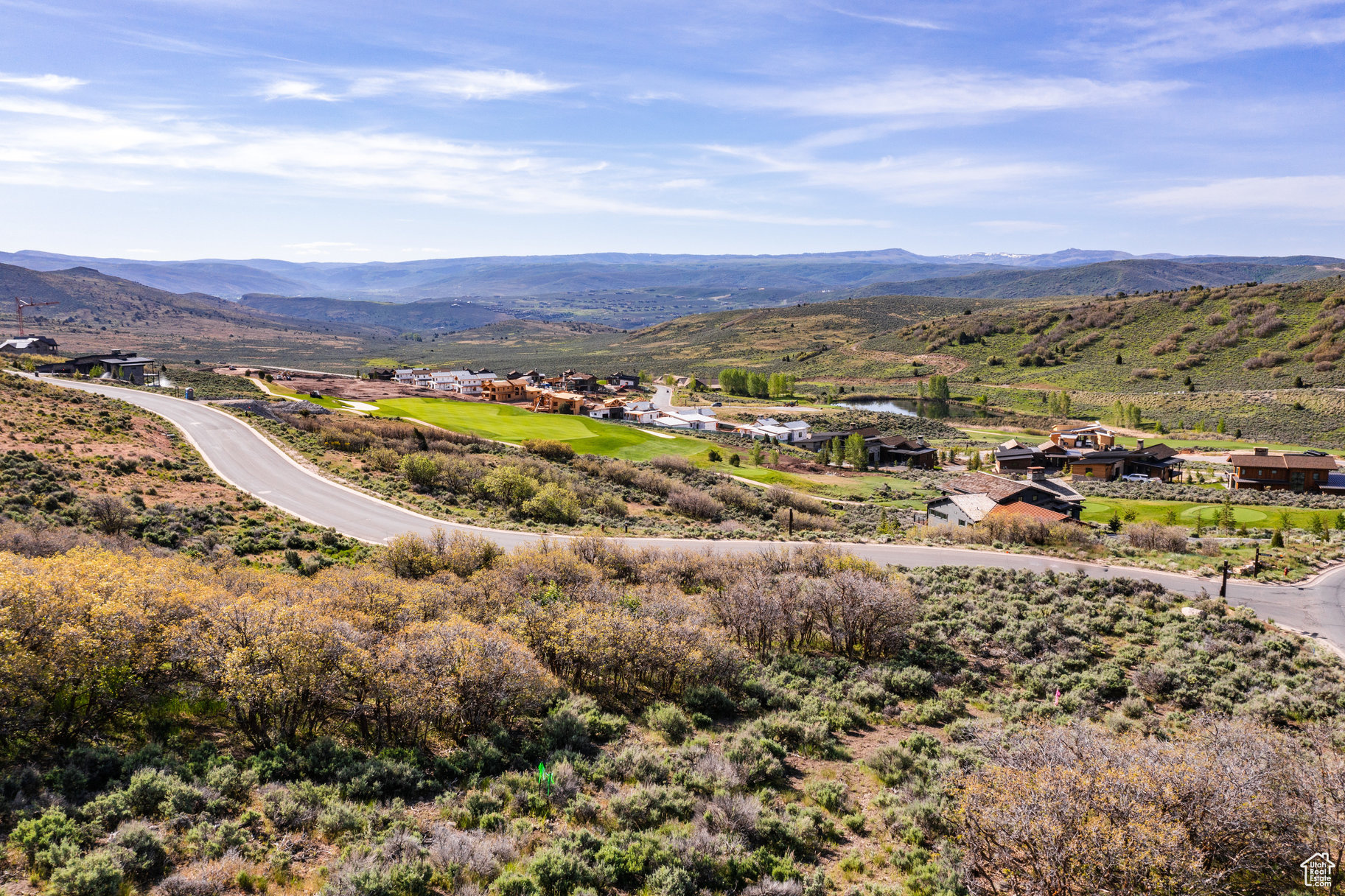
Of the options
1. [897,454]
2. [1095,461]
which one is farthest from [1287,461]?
[897,454]

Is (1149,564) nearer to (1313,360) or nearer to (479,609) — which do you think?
(479,609)

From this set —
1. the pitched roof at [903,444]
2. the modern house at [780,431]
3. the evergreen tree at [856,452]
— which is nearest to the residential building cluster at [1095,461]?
the pitched roof at [903,444]

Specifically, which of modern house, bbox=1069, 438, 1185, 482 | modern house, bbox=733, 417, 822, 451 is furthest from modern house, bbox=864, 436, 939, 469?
modern house, bbox=1069, 438, 1185, 482

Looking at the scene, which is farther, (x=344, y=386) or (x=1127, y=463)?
(x=344, y=386)

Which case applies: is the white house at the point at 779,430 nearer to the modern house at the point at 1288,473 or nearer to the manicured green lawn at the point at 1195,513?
the manicured green lawn at the point at 1195,513

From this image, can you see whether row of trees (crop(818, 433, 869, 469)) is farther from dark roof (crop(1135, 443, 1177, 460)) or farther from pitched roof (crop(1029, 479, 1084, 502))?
dark roof (crop(1135, 443, 1177, 460))

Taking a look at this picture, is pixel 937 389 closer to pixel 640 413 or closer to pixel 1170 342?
pixel 1170 342
